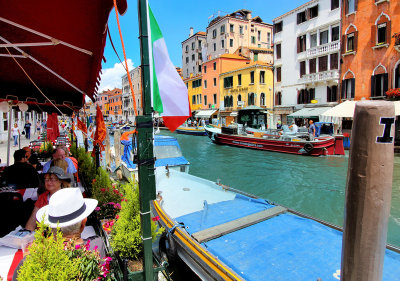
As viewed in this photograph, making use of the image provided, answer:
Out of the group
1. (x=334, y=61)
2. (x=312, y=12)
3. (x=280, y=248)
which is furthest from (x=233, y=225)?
(x=312, y=12)

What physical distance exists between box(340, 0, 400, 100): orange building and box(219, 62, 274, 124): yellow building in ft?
31.7

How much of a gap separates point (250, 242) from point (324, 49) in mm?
25278

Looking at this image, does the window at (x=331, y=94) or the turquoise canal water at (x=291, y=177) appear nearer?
the turquoise canal water at (x=291, y=177)

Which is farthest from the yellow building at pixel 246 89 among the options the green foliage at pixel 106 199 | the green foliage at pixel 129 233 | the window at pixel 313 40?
the green foliage at pixel 129 233

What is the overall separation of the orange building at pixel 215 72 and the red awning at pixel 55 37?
1399 inches

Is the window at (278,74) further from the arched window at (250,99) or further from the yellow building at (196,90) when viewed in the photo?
the yellow building at (196,90)

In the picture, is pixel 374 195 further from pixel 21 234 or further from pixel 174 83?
pixel 21 234

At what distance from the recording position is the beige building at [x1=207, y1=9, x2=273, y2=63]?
45.1m

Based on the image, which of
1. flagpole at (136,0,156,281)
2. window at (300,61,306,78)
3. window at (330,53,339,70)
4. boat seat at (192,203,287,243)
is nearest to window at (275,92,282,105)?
window at (300,61,306,78)

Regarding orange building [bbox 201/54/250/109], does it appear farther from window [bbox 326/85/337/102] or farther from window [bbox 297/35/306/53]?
window [bbox 326/85/337/102]

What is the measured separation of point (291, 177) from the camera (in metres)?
13.0

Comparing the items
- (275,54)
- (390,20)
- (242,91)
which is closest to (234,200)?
(390,20)

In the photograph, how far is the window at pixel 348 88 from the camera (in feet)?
72.7

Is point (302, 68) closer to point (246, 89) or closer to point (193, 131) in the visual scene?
point (246, 89)
